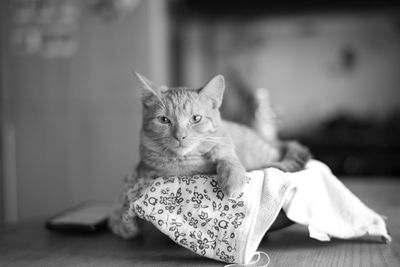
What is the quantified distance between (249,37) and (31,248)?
2642 mm

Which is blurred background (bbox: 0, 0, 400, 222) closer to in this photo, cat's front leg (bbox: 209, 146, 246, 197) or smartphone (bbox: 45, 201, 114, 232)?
smartphone (bbox: 45, 201, 114, 232)

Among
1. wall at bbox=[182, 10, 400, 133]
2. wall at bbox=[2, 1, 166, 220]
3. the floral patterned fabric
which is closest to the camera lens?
the floral patterned fabric

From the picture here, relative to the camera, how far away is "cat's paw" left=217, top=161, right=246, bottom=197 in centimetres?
75

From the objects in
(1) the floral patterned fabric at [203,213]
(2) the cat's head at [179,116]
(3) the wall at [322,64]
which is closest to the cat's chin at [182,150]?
(2) the cat's head at [179,116]

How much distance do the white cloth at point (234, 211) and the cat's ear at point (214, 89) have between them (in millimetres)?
236

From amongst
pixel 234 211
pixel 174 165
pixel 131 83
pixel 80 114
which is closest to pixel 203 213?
pixel 234 211

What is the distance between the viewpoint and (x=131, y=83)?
9.41 feet

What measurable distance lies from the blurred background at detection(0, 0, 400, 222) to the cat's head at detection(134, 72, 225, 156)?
1.91m

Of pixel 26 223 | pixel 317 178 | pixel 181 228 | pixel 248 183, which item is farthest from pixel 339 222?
pixel 26 223

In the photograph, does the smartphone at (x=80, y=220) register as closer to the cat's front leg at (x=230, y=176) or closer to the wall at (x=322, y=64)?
the cat's front leg at (x=230, y=176)

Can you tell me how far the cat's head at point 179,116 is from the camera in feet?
2.98

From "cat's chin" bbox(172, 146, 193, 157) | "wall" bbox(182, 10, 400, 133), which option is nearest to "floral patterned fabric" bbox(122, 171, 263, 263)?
"cat's chin" bbox(172, 146, 193, 157)

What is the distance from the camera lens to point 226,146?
0.93 metres

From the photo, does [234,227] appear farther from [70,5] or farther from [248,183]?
[70,5]
